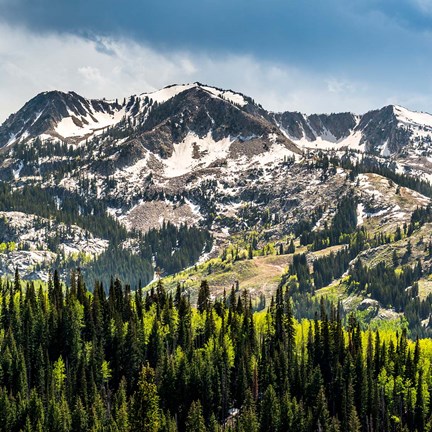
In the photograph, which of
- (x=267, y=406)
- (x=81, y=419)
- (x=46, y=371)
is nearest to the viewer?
(x=81, y=419)

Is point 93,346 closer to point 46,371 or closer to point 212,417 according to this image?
point 46,371

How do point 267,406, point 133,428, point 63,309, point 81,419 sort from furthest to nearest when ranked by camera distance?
point 63,309
point 267,406
point 81,419
point 133,428

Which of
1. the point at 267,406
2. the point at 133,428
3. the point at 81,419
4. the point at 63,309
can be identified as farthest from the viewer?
the point at 63,309

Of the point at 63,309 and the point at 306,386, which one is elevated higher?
the point at 63,309

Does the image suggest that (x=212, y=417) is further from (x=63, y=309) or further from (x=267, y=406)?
(x=63, y=309)

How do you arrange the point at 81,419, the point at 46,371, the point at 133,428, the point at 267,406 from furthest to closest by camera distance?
the point at 46,371
the point at 267,406
the point at 81,419
the point at 133,428

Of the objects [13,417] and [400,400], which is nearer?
[13,417]

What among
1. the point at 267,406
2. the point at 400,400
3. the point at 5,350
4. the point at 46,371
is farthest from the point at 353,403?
the point at 5,350

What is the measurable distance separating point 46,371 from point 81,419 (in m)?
26.7

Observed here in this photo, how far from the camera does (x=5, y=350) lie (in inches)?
6850

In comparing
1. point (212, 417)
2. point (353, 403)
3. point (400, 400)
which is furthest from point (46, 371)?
point (400, 400)

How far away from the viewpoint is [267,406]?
16450 cm

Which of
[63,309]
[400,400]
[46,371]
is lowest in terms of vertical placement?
[400,400]

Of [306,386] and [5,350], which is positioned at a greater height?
[5,350]
